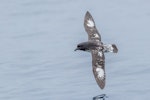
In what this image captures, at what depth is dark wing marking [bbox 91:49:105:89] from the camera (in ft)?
78.4

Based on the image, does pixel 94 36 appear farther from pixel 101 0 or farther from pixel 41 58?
pixel 101 0

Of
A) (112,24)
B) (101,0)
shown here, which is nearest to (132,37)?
(112,24)

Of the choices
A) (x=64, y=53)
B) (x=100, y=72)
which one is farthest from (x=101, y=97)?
(x=64, y=53)

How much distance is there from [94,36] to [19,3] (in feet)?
47.0

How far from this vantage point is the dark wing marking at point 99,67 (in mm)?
23909

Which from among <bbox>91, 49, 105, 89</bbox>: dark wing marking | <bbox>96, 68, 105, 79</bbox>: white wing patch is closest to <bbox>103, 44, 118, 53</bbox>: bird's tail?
<bbox>91, 49, 105, 89</bbox>: dark wing marking

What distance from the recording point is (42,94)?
25.3m

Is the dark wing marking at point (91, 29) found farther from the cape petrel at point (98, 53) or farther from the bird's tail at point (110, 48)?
the bird's tail at point (110, 48)

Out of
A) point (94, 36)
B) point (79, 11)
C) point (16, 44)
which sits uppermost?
point (79, 11)

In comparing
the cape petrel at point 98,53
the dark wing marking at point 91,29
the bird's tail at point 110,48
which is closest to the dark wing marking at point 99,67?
the cape petrel at point 98,53

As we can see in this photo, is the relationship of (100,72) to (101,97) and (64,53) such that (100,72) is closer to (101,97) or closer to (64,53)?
(101,97)

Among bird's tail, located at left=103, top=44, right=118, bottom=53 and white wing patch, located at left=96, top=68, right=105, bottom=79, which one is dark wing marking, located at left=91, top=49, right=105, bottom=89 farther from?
bird's tail, located at left=103, top=44, right=118, bottom=53

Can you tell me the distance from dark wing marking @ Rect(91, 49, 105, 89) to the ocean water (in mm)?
749

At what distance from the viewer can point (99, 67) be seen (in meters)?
24.4
